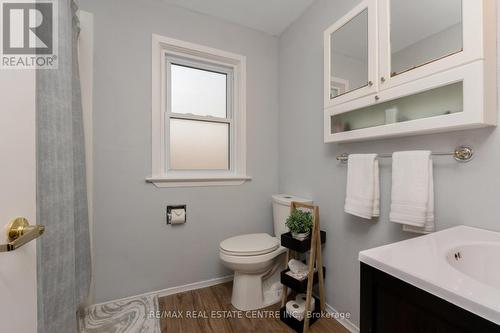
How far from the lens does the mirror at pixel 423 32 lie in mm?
898

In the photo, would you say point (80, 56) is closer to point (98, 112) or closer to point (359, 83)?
point (98, 112)

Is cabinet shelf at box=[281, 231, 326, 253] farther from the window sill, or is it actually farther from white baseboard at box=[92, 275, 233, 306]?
white baseboard at box=[92, 275, 233, 306]

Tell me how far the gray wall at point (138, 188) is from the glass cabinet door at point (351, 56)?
98 centimetres

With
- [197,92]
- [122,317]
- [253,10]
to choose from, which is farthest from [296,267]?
[253,10]

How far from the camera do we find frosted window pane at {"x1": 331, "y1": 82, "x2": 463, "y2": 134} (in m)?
0.91

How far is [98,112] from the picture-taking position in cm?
160

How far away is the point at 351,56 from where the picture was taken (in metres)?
1.33

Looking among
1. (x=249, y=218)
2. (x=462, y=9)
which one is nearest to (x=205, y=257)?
(x=249, y=218)

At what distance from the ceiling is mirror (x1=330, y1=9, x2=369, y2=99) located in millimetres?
635

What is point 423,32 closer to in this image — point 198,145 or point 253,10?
point 253,10

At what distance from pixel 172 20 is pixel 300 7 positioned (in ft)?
3.47

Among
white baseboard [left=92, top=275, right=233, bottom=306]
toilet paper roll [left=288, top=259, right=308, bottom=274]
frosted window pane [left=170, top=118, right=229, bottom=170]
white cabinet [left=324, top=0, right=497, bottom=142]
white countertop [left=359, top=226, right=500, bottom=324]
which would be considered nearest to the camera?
white countertop [left=359, top=226, right=500, bottom=324]

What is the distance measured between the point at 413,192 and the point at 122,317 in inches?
75.4

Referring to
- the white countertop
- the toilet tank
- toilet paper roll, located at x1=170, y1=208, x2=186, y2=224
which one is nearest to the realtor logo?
the white countertop
